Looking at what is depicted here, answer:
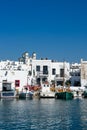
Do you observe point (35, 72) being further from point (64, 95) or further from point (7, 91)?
point (64, 95)

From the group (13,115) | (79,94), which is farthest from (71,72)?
(13,115)

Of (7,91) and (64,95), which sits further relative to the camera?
(7,91)

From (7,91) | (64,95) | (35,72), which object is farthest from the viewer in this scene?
(35,72)

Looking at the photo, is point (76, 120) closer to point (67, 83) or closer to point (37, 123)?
point (37, 123)

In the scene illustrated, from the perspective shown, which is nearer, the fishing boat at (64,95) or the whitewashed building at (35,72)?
the fishing boat at (64,95)

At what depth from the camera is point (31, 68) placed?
100 meters

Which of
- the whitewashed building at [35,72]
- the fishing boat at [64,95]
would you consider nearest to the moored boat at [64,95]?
the fishing boat at [64,95]

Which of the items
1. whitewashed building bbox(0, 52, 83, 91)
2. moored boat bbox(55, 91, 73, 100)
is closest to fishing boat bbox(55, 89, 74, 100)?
moored boat bbox(55, 91, 73, 100)

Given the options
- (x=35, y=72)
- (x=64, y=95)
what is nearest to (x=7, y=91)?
(x=64, y=95)

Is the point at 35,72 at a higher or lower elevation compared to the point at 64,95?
higher

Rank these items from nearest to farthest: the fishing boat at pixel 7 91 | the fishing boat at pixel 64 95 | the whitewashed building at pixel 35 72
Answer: the fishing boat at pixel 64 95, the fishing boat at pixel 7 91, the whitewashed building at pixel 35 72

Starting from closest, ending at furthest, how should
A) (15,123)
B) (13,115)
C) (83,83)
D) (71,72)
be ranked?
(15,123)
(13,115)
(83,83)
(71,72)

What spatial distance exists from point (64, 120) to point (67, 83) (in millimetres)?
54378

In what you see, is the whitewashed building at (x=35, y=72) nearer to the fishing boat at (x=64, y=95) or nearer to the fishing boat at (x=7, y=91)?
the fishing boat at (x=7, y=91)
